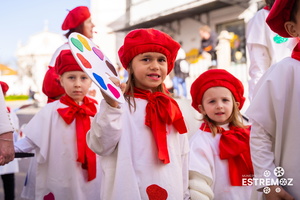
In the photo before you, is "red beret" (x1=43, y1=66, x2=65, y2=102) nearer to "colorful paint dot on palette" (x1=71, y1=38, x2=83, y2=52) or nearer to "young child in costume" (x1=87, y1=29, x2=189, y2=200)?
"young child in costume" (x1=87, y1=29, x2=189, y2=200)

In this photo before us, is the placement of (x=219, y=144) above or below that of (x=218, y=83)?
below

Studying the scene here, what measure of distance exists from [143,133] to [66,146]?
0.99 metres

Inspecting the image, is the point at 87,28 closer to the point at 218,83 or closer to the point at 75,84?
the point at 75,84

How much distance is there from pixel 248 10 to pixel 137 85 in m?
11.4

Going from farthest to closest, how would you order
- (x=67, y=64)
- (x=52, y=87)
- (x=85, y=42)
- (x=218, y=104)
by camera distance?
1. (x=52, y=87)
2. (x=67, y=64)
3. (x=218, y=104)
4. (x=85, y=42)

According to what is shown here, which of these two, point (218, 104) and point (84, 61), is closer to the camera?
point (84, 61)

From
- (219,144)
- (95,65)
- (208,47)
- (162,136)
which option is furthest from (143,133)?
(208,47)

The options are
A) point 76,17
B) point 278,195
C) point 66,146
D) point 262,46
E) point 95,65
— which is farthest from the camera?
point 76,17

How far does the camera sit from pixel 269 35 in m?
3.35

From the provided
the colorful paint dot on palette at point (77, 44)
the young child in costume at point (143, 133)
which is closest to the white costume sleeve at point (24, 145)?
the young child in costume at point (143, 133)

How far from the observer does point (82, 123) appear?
2809mm

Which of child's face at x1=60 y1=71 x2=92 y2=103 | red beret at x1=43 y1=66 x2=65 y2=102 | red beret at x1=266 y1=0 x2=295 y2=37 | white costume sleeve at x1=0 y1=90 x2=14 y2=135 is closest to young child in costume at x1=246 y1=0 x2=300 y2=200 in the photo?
red beret at x1=266 y1=0 x2=295 y2=37

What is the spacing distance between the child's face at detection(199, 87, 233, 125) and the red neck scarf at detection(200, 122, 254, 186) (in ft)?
0.48

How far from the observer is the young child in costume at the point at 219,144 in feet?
7.60
